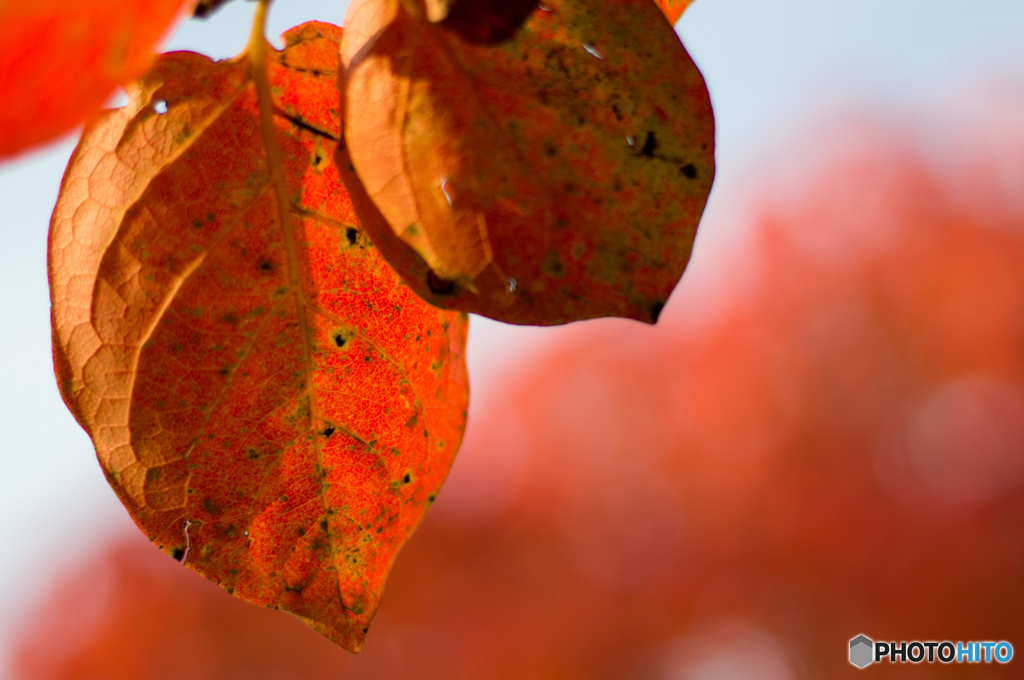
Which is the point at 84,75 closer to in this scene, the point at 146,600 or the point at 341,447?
the point at 341,447

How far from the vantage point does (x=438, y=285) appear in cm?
30

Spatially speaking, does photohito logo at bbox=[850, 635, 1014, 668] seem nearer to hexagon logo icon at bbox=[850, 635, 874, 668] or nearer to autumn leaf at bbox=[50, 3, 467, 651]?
hexagon logo icon at bbox=[850, 635, 874, 668]

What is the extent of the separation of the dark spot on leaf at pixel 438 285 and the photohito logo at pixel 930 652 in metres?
9.04

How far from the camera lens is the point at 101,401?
36 centimetres

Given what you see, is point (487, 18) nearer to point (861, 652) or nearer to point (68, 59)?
point (68, 59)

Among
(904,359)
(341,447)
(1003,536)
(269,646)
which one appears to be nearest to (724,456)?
(904,359)

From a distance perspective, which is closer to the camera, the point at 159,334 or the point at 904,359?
the point at 159,334

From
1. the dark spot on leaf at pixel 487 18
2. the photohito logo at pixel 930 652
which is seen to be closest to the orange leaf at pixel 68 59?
the dark spot on leaf at pixel 487 18

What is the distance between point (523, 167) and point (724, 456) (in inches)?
367

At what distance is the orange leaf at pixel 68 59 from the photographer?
20cm

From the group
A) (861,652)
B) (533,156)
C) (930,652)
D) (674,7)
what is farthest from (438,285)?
(861,652)

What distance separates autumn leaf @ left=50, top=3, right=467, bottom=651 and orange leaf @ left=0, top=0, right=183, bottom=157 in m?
0.12

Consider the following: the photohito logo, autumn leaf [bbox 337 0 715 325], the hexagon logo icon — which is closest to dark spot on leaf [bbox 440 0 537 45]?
autumn leaf [bbox 337 0 715 325]

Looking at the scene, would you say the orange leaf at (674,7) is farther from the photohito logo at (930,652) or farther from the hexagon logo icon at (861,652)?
the hexagon logo icon at (861,652)
